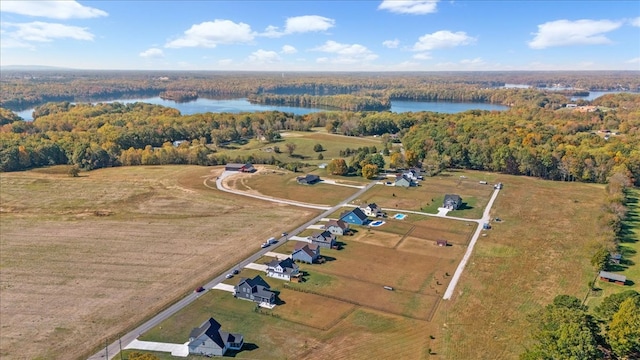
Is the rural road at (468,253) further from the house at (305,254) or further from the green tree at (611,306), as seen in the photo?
the house at (305,254)

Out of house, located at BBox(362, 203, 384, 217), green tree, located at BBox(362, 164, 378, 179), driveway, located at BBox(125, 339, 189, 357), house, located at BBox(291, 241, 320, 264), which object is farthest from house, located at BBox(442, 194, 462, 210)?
driveway, located at BBox(125, 339, 189, 357)

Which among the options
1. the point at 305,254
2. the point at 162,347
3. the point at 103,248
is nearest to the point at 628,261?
the point at 305,254

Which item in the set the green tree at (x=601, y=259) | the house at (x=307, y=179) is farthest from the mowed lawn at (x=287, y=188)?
the green tree at (x=601, y=259)

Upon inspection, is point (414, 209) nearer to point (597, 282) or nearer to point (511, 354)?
point (597, 282)

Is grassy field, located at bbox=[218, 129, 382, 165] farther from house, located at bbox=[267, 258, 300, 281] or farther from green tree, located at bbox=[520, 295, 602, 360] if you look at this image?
green tree, located at bbox=[520, 295, 602, 360]

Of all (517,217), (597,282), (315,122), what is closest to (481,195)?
(517,217)
